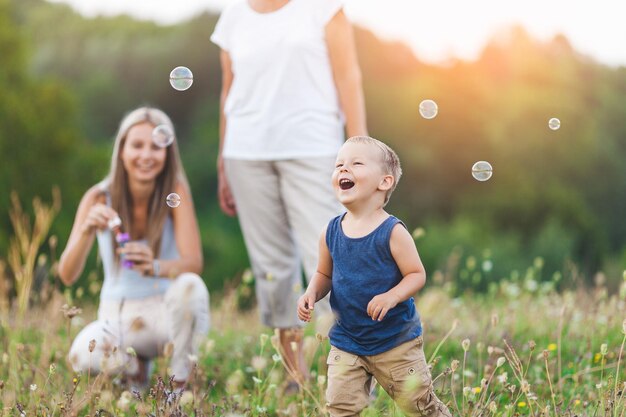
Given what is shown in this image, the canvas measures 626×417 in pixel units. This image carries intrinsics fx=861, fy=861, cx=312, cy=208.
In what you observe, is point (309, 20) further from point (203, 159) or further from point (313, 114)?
point (203, 159)

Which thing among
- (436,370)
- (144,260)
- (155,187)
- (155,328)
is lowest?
(436,370)

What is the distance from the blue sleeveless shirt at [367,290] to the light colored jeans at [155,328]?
1.26 metres

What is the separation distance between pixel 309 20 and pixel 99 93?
26331mm

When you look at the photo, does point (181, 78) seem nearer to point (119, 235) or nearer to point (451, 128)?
point (119, 235)

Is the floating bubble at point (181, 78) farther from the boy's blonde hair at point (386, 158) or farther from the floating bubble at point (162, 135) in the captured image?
the boy's blonde hair at point (386, 158)

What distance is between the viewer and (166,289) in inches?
161

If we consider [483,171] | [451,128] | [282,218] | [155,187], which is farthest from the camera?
[451,128]

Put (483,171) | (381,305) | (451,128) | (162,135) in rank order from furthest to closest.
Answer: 1. (451,128)
2. (162,135)
3. (483,171)
4. (381,305)

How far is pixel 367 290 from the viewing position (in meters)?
2.56

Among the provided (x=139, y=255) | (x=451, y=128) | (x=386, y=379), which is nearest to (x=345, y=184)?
(x=386, y=379)

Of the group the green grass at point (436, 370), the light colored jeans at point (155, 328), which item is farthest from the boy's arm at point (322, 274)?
the light colored jeans at point (155, 328)

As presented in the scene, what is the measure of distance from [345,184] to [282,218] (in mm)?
1337

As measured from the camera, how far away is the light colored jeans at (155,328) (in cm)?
376

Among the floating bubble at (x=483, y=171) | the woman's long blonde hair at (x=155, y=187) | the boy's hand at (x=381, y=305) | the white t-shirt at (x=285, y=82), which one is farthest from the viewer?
the woman's long blonde hair at (x=155, y=187)
